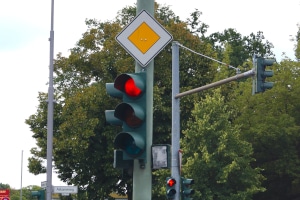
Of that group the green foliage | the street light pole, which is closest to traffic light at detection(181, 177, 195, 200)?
the street light pole

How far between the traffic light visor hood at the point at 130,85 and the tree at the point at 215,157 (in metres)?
34.4

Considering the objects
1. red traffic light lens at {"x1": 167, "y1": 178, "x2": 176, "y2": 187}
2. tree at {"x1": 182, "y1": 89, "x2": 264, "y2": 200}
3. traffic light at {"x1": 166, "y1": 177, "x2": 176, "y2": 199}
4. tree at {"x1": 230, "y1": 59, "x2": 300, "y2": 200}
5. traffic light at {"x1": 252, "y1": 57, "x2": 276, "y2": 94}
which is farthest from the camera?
tree at {"x1": 230, "y1": 59, "x2": 300, "y2": 200}

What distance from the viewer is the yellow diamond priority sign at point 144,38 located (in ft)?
29.7

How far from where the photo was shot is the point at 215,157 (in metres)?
44.3

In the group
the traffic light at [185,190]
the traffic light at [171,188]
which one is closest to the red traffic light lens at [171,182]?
the traffic light at [171,188]

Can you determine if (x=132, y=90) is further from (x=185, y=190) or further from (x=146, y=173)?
(x=185, y=190)

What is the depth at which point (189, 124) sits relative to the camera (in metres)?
45.3

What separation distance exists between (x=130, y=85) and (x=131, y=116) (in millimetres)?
320

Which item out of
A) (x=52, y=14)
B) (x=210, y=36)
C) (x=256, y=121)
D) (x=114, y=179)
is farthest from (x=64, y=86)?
(x=210, y=36)

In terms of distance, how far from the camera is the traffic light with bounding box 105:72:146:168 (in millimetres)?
8805

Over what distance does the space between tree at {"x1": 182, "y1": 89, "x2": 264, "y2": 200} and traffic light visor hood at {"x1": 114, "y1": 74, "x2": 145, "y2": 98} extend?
34404 millimetres

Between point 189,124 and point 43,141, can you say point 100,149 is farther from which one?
point 189,124

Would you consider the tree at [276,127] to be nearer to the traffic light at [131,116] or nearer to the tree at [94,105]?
the tree at [94,105]

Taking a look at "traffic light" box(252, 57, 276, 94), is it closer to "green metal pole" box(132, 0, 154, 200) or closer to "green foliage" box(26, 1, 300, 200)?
"green metal pole" box(132, 0, 154, 200)
